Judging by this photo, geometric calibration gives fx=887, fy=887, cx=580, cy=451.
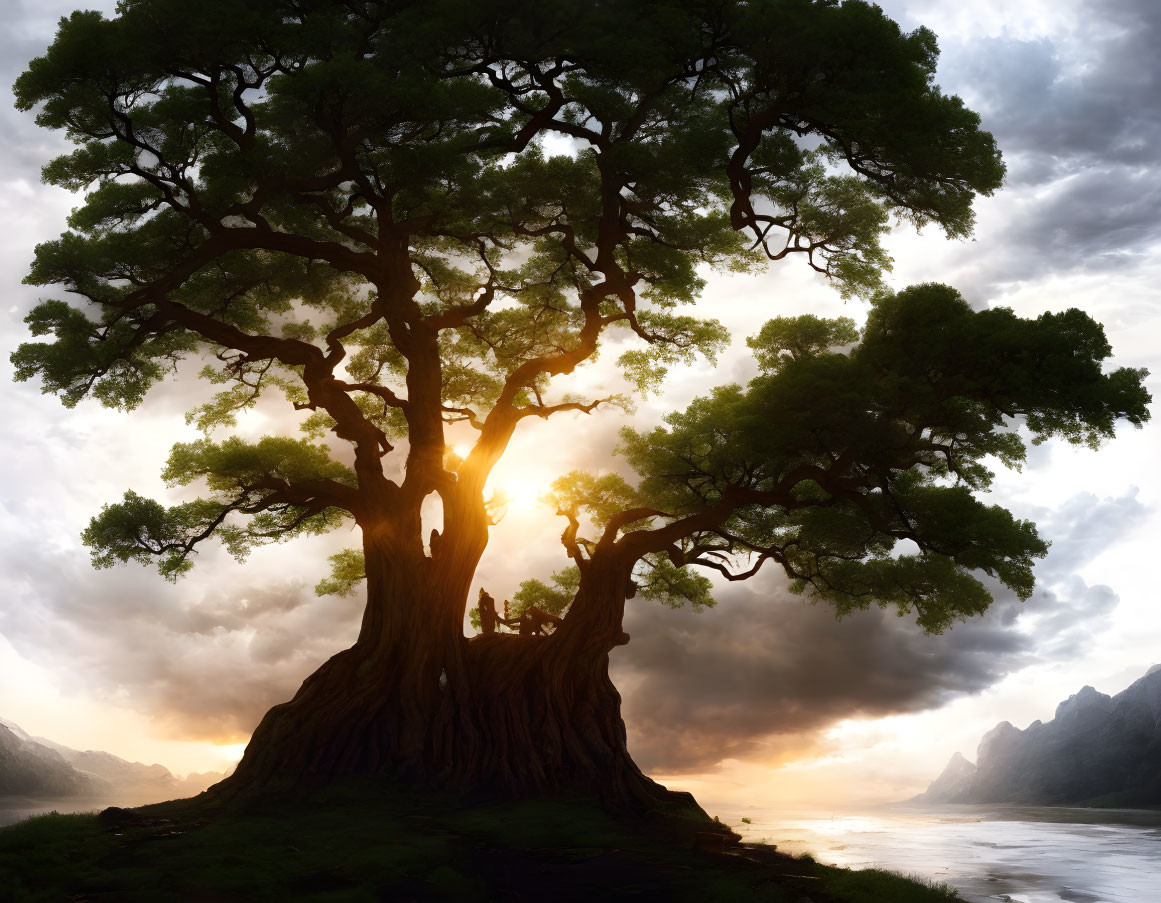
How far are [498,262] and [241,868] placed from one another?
12680 millimetres

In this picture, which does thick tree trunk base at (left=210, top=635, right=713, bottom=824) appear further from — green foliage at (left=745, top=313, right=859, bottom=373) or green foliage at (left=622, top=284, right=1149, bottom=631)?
green foliage at (left=745, top=313, right=859, bottom=373)

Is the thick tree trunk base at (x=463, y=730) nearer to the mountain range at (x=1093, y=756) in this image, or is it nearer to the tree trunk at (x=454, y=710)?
the tree trunk at (x=454, y=710)

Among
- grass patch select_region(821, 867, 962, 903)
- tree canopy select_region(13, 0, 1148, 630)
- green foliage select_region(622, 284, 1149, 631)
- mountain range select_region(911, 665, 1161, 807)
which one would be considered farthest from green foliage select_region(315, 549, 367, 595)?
mountain range select_region(911, 665, 1161, 807)

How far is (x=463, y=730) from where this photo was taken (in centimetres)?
1578

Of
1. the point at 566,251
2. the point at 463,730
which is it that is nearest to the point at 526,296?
the point at 566,251

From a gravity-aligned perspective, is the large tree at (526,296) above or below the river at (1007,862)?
above

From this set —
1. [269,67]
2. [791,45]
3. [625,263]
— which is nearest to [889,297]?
[791,45]

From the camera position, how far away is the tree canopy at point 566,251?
1438cm

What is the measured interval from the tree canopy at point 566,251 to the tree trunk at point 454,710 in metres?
1.16

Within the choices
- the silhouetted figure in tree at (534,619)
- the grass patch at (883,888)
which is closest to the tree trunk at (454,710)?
the silhouetted figure in tree at (534,619)

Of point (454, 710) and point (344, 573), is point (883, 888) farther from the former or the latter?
point (344, 573)

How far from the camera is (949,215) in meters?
15.8

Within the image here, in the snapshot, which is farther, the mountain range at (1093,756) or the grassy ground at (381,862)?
the mountain range at (1093,756)

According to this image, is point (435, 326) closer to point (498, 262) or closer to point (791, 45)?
point (498, 262)
